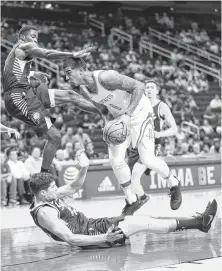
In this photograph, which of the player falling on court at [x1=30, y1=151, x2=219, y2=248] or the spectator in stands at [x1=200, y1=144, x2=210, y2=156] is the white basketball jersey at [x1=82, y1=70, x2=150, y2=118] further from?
the spectator in stands at [x1=200, y1=144, x2=210, y2=156]

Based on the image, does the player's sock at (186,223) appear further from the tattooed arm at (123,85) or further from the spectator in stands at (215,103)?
the spectator in stands at (215,103)

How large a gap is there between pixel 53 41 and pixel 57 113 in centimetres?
479

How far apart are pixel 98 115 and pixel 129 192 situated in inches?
404

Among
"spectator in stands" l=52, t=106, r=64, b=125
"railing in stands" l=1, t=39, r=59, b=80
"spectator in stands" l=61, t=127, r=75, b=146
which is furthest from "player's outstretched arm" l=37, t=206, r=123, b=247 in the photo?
"railing in stands" l=1, t=39, r=59, b=80

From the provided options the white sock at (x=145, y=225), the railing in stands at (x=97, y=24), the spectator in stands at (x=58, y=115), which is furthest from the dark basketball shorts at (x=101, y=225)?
the railing in stands at (x=97, y=24)

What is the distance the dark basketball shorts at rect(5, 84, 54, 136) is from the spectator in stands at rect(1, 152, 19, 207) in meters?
5.38

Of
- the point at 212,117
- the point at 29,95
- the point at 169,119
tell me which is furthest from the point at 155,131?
the point at 212,117

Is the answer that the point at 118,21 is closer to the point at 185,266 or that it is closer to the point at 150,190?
the point at 150,190

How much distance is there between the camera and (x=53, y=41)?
19859mm

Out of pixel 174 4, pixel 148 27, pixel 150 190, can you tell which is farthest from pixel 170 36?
pixel 150 190

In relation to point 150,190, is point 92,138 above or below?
above

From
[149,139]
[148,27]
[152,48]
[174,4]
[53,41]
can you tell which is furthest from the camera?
[174,4]

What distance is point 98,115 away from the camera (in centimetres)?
1689

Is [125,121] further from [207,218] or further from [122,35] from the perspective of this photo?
Result: [122,35]
